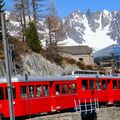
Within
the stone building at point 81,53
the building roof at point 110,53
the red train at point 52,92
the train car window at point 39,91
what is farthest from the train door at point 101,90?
the stone building at point 81,53

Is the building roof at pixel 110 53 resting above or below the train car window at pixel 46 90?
above

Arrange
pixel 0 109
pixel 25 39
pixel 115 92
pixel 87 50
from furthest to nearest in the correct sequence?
pixel 87 50
pixel 25 39
pixel 115 92
pixel 0 109

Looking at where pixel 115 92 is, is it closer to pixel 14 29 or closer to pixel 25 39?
pixel 25 39

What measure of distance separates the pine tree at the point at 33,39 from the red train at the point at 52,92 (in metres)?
23.0

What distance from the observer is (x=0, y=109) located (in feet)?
86.6

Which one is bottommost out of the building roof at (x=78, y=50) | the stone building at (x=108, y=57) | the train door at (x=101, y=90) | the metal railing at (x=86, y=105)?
the metal railing at (x=86, y=105)

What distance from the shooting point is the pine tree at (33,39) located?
61103mm

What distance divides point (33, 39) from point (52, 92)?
33.9 metres

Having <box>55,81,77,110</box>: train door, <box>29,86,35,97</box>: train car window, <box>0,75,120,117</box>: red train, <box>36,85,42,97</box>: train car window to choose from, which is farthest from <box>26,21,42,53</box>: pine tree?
<box>29,86,35,97</box>: train car window

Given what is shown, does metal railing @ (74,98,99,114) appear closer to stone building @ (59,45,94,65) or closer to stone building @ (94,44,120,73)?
stone building @ (94,44,120,73)

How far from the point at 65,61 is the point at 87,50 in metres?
42.8

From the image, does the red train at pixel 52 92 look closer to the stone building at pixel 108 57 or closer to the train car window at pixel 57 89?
the train car window at pixel 57 89

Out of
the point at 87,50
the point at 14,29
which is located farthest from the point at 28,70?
the point at 87,50

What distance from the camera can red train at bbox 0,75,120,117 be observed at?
26.5m
